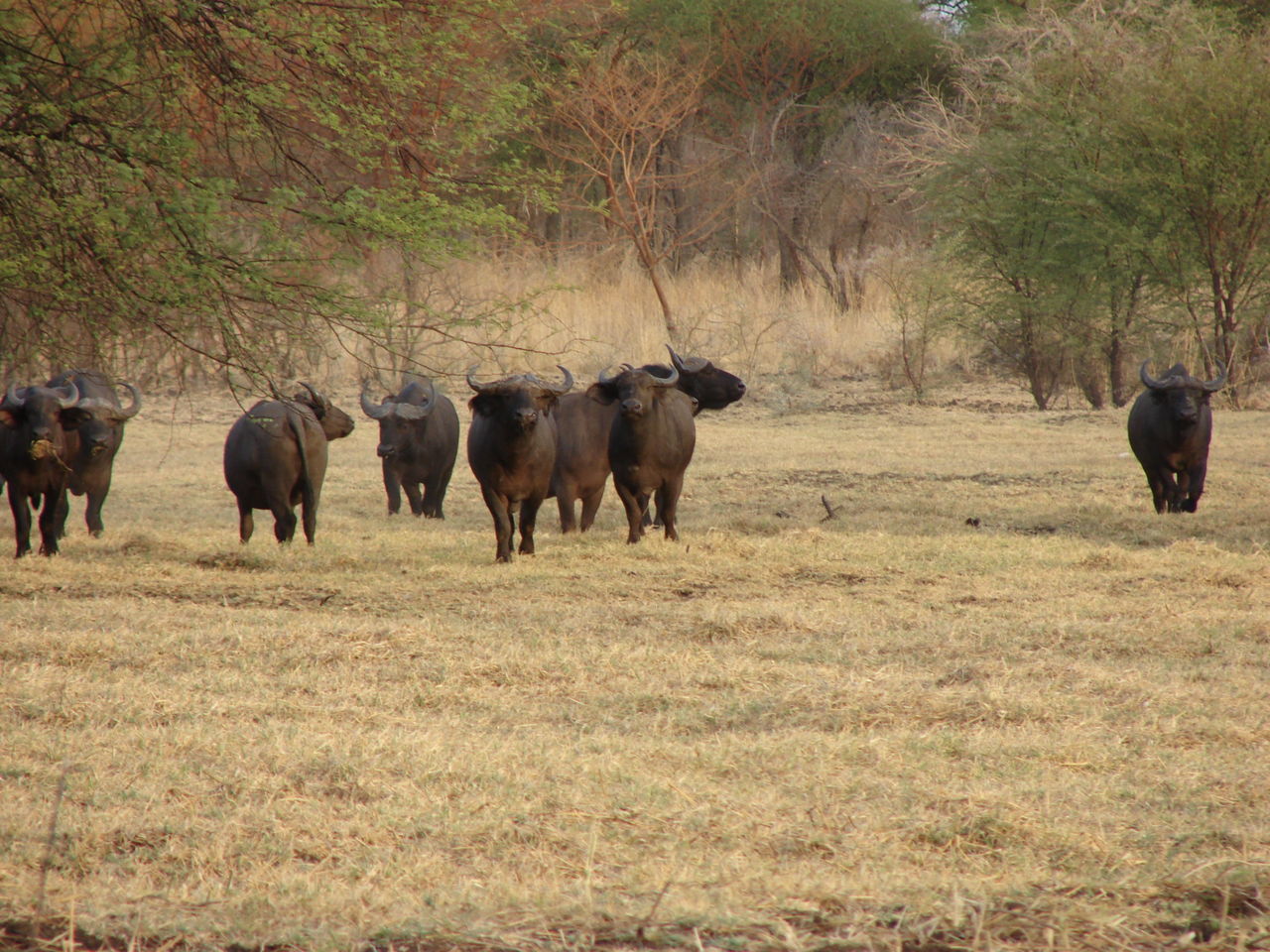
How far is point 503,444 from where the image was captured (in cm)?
922

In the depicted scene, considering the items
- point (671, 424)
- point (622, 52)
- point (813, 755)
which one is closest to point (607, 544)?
point (671, 424)

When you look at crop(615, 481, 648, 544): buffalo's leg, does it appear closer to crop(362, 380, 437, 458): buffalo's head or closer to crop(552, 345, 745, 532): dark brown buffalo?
crop(552, 345, 745, 532): dark brown buffalo

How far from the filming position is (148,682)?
18.5ft

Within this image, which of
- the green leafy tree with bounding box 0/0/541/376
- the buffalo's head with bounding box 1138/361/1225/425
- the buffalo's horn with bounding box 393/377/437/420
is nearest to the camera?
the green leafy tree with bounding box 0/0/541/376

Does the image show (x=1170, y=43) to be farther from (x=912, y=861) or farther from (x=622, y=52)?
(x=912, y=861)

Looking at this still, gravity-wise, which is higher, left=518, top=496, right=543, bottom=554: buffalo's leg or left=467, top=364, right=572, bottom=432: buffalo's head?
left=467, top=364, right=572, bottom=432: buffalo's head

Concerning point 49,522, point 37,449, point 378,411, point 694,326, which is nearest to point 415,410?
point 378,411

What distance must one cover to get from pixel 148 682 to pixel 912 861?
10.8ft

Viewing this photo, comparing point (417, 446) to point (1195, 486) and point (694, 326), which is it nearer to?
point (1195, 486)

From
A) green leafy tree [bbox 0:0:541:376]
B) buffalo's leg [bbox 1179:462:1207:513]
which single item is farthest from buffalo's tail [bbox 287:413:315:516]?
buffalo's leg [bbox 1179:462:1207:513]

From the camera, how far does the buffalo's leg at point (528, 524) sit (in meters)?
9.44

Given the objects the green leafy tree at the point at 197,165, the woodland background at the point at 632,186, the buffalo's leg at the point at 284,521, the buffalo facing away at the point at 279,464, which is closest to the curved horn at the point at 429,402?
the woodland background at the point at 632,186

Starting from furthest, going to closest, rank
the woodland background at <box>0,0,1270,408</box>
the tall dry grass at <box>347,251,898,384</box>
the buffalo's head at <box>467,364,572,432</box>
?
the tall dry grass at <box>347,251,898,384</box> < the buffalo's head at <box>467,364,572,432</box> < the woodland background at <box>0,0,1270,408</box>

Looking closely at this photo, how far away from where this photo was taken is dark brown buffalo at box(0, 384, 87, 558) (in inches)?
355
